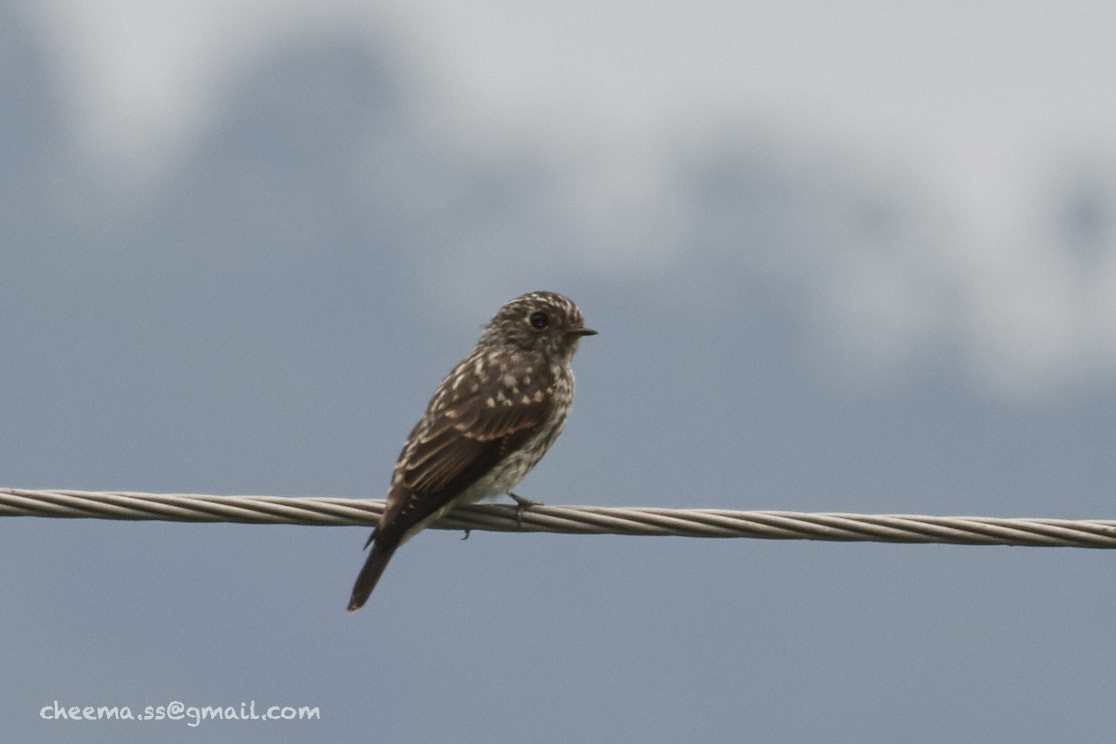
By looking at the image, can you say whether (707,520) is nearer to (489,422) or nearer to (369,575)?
(369,575)

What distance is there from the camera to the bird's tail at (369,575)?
970 centimetres

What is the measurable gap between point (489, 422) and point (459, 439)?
363mm

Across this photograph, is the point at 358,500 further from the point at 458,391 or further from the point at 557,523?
the point at 458,391

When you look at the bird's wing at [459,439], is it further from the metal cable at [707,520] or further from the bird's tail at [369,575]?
the metal cable at [707,520]

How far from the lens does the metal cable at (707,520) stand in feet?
25.9

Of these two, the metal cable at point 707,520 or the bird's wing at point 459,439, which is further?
the bird's wing at point 459,439

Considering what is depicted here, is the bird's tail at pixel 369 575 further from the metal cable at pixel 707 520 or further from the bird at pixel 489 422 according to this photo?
the metal cable at pixel 707 520

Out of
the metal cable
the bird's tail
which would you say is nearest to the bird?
the bird's tail

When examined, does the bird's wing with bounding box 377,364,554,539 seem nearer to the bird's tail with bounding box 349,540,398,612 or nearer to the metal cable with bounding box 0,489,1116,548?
the bird's tail with bounding box 349,540,398,612

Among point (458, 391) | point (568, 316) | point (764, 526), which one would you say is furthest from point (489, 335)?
point (764, 526)

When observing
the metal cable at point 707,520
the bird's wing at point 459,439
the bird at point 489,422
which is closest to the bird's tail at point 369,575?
the bird at point 489,422

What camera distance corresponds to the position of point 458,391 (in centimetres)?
1105

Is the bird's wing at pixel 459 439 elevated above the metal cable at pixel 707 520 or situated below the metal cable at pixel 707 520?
above

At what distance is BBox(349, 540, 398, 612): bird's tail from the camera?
9695mm
